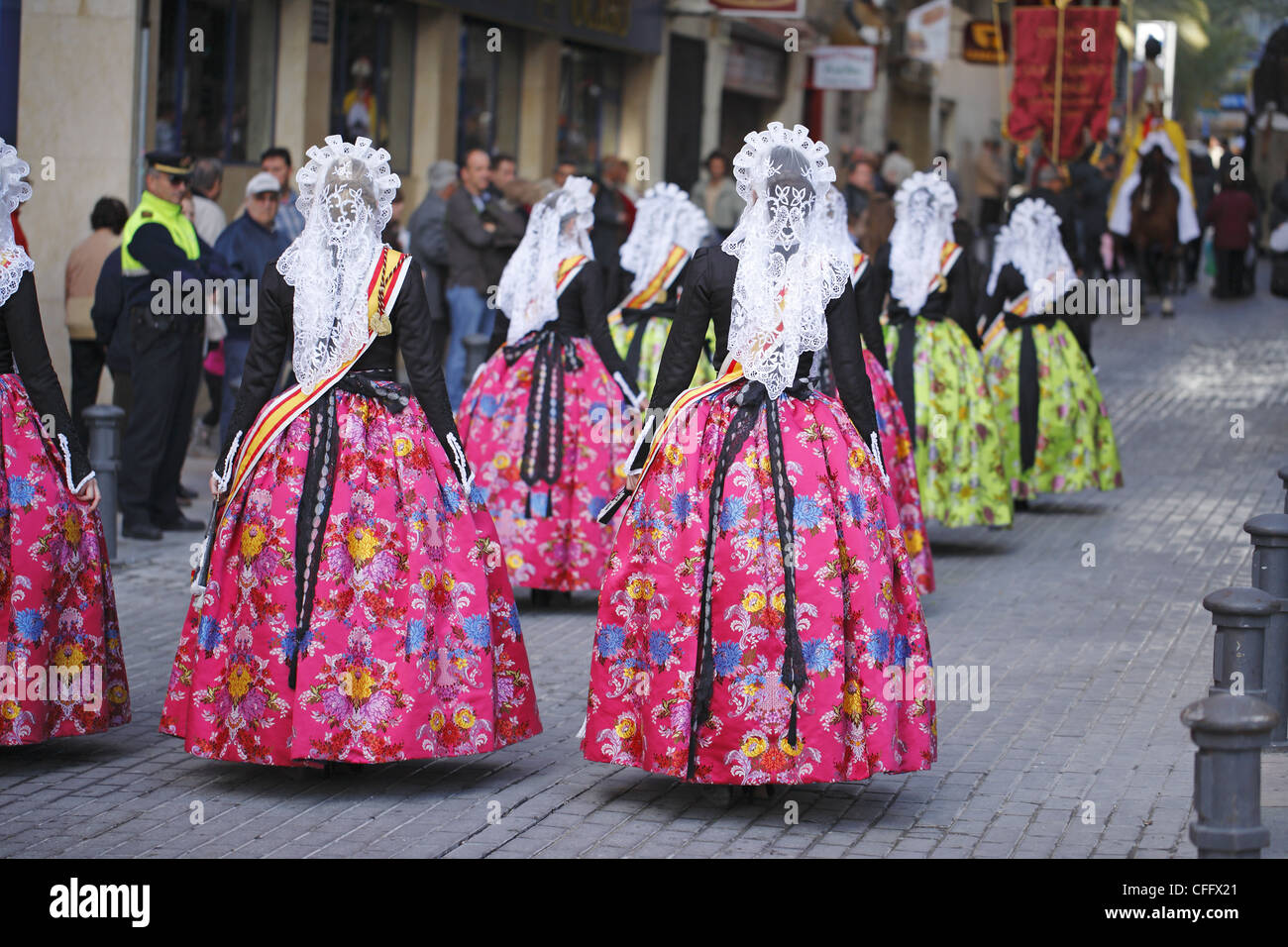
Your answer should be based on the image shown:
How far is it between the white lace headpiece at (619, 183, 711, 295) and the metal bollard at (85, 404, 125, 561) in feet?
9.21

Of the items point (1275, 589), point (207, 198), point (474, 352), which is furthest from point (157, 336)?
point (1275, 589)

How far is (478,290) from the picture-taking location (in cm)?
1599

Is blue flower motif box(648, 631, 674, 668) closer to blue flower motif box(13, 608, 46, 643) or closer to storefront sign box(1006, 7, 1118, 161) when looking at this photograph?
blue flower motif box(13, 608, 46, 643)

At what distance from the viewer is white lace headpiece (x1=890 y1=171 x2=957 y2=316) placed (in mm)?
11211

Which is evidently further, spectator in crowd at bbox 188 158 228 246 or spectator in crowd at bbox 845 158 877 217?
spectator in crowd at bbox 845 158 877 217

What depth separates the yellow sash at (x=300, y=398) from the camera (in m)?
6.42

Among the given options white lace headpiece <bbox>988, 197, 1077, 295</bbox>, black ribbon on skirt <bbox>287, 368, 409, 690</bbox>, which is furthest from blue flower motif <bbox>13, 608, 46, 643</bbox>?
white lace headpiece <bbox>988, 197, 1077, 295</bbox>

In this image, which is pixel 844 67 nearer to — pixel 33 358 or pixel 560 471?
pixel 560 471

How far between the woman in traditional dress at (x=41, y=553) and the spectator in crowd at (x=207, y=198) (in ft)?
20.2

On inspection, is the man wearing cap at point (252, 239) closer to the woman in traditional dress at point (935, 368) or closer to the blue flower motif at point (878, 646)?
the woman in traditional dress at point (935, 368)

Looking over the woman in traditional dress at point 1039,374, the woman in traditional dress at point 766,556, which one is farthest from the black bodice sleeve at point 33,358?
the woman in traditional dress at point 1039,374

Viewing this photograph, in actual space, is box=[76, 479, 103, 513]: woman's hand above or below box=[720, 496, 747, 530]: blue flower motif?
below

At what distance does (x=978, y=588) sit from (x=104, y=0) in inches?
316
